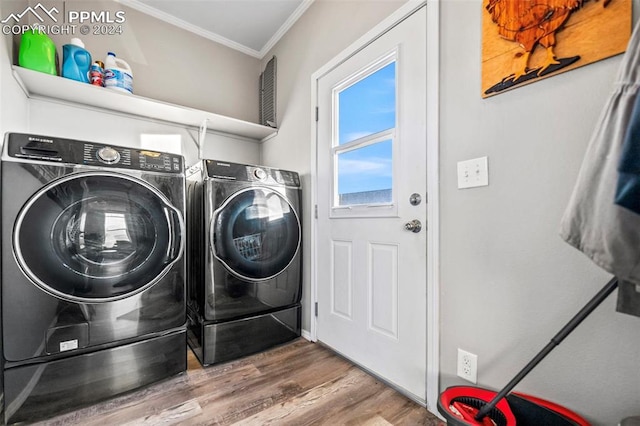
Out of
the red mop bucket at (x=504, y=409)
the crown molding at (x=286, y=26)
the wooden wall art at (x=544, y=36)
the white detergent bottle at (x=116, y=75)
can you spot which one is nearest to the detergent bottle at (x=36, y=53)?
the white detergent bottle at (x=116, y=75)

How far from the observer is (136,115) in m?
2.15

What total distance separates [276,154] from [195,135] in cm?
71

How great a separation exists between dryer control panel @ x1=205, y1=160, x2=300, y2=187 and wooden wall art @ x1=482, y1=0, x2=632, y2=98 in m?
1.27

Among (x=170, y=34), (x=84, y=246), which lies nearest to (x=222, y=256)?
(x=84, y=246)

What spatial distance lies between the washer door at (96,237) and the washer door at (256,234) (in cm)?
26

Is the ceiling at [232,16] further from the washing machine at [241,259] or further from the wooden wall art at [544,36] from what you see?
the wooden wall art at [544,36]

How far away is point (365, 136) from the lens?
1652 mm

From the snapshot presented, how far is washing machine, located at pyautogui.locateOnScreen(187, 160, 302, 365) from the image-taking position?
5.44 feet

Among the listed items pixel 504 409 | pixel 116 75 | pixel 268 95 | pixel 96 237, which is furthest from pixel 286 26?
pixel 504 409

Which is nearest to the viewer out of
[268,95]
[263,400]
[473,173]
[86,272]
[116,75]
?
[473,173]

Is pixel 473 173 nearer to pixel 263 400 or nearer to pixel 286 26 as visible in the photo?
pixel 263 400

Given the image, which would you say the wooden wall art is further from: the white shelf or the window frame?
the white shelf

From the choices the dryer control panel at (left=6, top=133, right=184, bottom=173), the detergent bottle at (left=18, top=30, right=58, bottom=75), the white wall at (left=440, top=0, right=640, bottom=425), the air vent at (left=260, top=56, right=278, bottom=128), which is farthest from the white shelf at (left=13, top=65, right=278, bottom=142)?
the white wall at (left=440, top=0, right=640, bottom=425)
